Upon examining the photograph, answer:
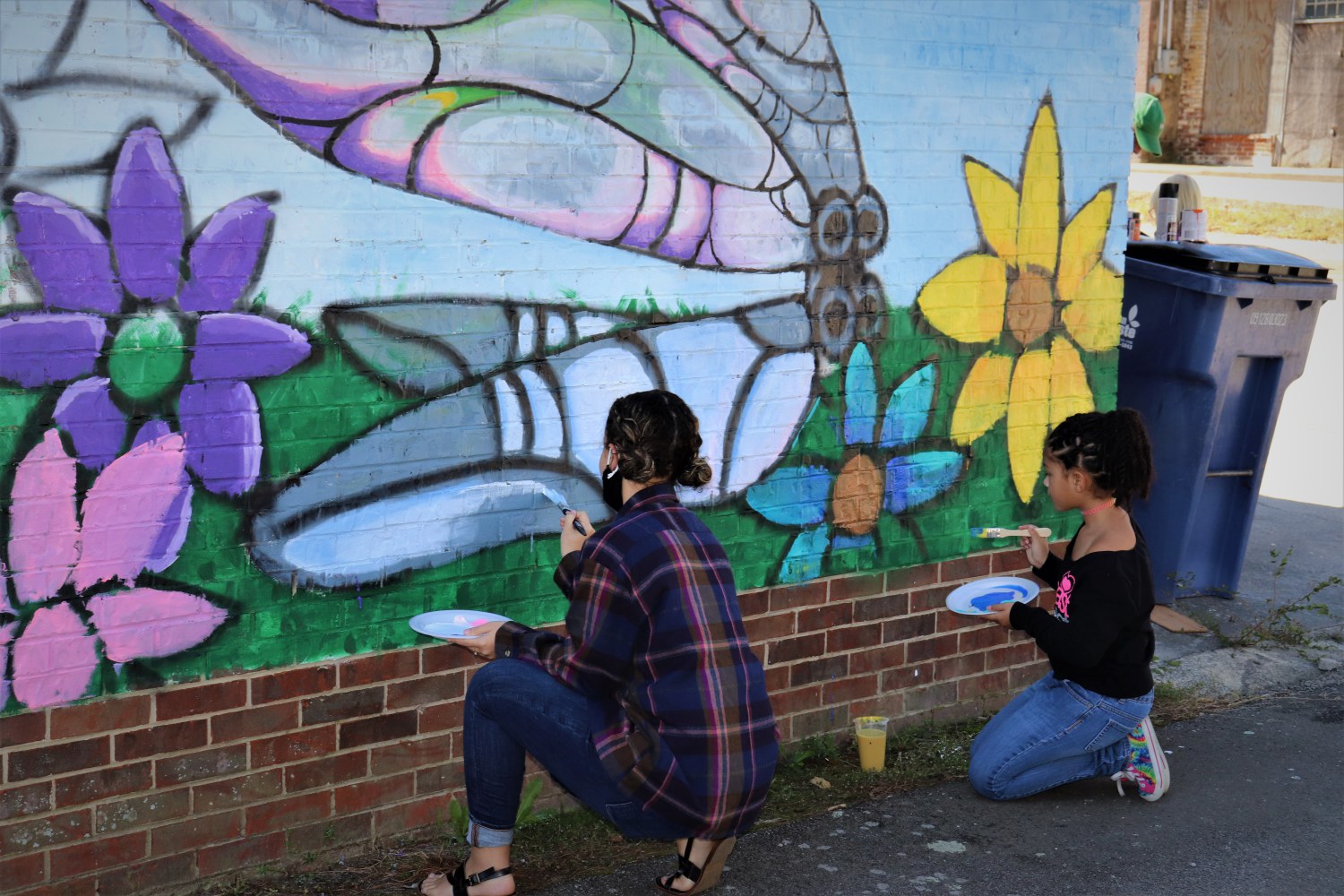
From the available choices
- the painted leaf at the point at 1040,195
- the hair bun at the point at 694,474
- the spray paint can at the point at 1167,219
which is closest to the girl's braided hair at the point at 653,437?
the hair bun at the point at 694,474

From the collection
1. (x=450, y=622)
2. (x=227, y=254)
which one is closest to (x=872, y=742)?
(x=450, y=622)

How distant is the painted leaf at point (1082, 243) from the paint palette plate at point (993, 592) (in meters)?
1.13

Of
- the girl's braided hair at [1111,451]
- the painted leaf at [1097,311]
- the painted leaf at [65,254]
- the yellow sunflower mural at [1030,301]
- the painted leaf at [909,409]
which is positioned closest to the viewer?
the painted leaf at [65,254]

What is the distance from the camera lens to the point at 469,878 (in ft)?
11.8

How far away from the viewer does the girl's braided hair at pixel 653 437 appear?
11.0 feet

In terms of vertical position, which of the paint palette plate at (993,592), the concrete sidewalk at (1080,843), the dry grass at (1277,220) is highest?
the dry grass at (1277,220)

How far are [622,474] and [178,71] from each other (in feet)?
4.67

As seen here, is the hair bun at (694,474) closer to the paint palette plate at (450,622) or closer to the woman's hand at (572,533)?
the woman's hand at (572,533)

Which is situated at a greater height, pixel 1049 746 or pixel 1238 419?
pixel 1238 419

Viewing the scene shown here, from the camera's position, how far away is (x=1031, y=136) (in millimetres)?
4926

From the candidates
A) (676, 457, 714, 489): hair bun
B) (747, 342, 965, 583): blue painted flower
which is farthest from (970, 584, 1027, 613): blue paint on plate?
(676, 457, 714, 489): hair bun

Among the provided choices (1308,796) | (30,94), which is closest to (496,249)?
(30,94)

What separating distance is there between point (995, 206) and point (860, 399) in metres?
0.87

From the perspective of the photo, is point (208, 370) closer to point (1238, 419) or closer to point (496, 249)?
point (496, 249)
